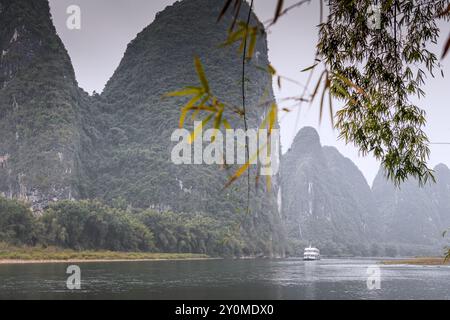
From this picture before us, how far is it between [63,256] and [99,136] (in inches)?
3227

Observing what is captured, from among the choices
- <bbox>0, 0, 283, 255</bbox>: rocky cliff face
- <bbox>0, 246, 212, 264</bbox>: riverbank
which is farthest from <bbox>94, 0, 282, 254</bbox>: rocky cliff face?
<bbox>0, 246, 212, 264</bbox>: riverbank

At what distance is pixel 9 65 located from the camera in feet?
414

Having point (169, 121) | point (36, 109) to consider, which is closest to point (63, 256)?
point (36, 109)

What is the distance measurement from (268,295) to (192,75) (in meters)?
143

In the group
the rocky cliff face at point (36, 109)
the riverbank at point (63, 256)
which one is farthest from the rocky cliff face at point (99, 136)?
the riverbank at point (63, 256)

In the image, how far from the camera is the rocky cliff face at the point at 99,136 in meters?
109

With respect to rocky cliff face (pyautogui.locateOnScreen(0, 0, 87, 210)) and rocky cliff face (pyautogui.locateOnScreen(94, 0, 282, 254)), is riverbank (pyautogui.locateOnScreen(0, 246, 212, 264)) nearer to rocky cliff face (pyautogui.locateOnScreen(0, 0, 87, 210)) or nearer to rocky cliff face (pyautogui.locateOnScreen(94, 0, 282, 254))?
rocky cliff face (pyautogui.locateOnScreen(94, 0, 282, 254))

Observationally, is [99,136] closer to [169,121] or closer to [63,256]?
[169,121]

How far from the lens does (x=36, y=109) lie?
117 metres

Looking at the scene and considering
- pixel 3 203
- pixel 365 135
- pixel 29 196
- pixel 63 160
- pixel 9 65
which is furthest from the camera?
pixel 9 65

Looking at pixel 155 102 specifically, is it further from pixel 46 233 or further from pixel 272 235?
pixel 46 233

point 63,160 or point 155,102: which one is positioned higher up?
point 155,102

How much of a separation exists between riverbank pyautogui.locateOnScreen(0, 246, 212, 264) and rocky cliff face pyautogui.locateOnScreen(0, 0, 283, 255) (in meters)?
25.2

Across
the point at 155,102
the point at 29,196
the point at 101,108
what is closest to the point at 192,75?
the point at 155,102
